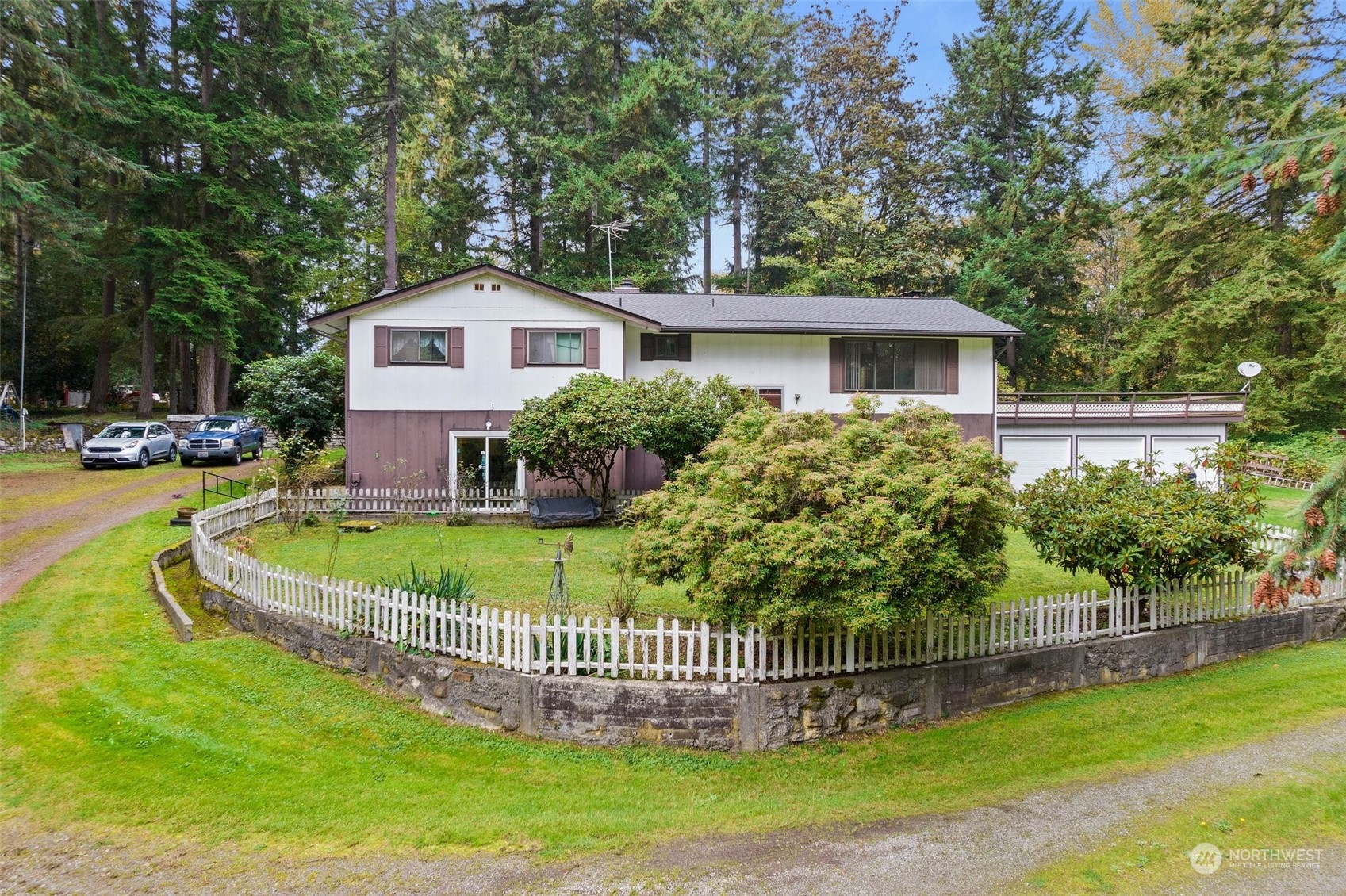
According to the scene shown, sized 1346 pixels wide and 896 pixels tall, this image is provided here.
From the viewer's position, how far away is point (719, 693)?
6859mm

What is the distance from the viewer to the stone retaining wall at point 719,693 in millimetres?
6852

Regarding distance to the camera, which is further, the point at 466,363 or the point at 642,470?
the point at 642,470

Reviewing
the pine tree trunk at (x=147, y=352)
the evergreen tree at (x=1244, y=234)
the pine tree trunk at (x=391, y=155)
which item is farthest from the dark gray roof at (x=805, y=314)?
the pine tree trunk at (x=147, y=352)

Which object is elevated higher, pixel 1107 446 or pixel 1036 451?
pixel 1107 446

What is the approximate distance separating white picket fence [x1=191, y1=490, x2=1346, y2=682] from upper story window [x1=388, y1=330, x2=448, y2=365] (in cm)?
938

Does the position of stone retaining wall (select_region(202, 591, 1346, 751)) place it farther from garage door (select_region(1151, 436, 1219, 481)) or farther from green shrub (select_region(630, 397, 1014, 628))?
garage door (select_region(1151, 436, 1219, 481))

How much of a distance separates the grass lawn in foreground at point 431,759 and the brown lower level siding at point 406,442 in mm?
9357

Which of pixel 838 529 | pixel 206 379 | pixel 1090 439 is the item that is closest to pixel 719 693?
pixel 838 529

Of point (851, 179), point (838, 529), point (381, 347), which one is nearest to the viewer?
point (838, 529)

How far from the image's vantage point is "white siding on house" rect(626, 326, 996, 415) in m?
20.6

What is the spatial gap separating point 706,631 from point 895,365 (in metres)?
16.3

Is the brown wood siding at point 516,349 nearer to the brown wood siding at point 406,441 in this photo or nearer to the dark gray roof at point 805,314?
the brown wood siding at point 406,441

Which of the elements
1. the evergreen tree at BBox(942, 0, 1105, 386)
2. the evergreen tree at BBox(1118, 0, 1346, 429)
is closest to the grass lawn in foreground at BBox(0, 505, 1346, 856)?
the evergreen tree at BBox(1118, 0, 1346, 429)

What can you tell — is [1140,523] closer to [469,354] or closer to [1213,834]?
[1213,834]
